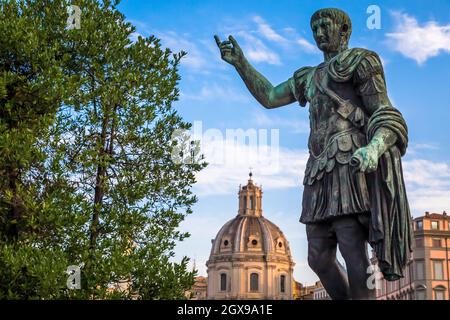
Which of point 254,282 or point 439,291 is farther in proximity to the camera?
point 254,282

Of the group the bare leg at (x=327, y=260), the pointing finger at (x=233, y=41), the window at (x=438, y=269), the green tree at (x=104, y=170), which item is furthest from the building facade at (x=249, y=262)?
the bare leg at (x=327, y=260)

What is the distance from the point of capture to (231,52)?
6719mm

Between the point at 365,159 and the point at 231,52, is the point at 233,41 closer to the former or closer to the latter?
the point at 231,52

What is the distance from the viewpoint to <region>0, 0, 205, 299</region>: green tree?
1135 centimetres

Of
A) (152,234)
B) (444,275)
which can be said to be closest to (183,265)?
(152,234)

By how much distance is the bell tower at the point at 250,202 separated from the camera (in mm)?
141000

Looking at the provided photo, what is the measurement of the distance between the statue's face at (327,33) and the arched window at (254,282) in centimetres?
12867

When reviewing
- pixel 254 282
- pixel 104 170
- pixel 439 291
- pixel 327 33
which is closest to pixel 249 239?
pixel 254 282

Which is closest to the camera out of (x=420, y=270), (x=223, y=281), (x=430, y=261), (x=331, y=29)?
(x=331, y=29)

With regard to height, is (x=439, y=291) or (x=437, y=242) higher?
(x=437, y=242)

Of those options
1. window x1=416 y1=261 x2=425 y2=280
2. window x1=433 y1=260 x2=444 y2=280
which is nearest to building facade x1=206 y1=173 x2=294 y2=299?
window x1=416 y1=261 x2=425 y2=280

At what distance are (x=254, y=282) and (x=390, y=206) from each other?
429 ft
